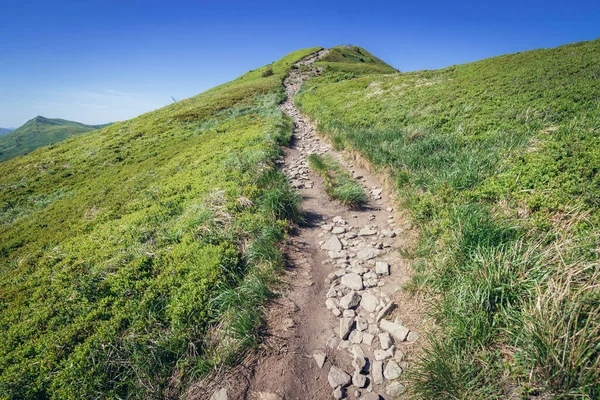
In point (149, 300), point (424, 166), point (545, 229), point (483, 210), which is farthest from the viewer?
point (424, 166)

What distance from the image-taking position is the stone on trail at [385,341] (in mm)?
4296

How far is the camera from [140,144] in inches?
918

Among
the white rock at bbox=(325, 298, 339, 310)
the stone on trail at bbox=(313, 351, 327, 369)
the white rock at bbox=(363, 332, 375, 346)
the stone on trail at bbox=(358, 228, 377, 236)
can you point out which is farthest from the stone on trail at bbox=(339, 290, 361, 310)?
the stone on trail at bbox=(358, 228, 377, 236)

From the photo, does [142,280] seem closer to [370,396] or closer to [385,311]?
[370,396]

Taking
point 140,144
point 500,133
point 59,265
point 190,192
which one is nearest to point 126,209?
point 190,192

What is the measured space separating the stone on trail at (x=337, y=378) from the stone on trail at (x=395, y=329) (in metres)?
1.09

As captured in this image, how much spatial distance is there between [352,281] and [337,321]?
1.08 metres

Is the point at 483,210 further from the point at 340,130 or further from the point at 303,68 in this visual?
the point at 303,68

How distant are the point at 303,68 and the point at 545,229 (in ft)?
200

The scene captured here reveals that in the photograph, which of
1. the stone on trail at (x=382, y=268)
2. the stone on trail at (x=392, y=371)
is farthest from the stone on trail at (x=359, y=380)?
the stone on trail at (x=382, y=268)

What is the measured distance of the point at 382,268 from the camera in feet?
19.6

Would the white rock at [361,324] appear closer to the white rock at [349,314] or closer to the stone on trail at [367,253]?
the white rock at [349,314]

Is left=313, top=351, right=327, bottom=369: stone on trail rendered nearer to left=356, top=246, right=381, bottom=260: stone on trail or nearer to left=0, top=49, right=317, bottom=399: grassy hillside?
left=0, top=49, right=317, bottom=399: grassy hillside

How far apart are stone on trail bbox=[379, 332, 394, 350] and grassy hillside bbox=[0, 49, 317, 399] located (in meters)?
2.22
